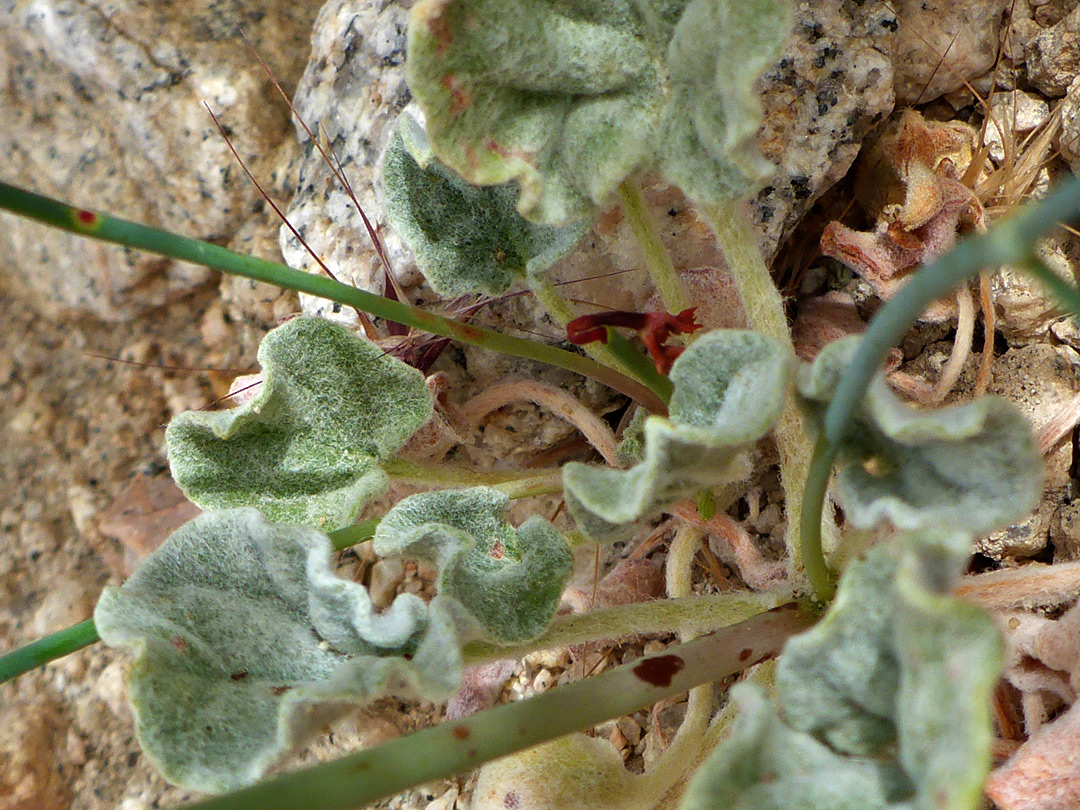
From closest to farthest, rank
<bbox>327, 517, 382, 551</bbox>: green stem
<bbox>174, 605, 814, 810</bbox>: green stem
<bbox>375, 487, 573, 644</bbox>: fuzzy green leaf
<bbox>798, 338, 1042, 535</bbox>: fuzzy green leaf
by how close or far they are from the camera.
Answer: <bbox>174, 605, 814, 810</bbox>: green stem < <bbox>798, 338, 1042, 535</bbox>: fuzzy green leaf < <bbox>375, 487, 573, 644</bbox>: fuzzy green leaf < <bbox>327, 517, 382, 551</bbox>: green stem

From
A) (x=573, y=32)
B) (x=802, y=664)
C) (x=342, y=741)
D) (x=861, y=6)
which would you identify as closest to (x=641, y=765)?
(x=342, y=741)

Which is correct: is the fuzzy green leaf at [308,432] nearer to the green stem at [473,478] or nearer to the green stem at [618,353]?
the green stem at [473,478]

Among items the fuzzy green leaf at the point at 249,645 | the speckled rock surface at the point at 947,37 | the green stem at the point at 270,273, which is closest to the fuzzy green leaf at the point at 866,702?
the fuzzy green leaf at the point at 249,645

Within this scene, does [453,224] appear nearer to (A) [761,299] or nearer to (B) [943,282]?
(A) [761,299]

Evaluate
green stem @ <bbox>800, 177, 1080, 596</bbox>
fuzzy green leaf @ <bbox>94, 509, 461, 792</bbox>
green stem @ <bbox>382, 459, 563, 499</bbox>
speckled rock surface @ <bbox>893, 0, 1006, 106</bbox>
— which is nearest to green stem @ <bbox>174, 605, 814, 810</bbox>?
fuzzy green leaf @ <bbox>94, 509, 461, 792</bbox>

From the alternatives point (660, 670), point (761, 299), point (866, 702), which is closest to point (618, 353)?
point (761, 299)

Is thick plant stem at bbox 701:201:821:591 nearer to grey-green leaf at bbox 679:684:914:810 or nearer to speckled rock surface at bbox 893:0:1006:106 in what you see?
grey-green leaf at bbox 679:684:914:810

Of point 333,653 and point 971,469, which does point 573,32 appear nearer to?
point 971,469
